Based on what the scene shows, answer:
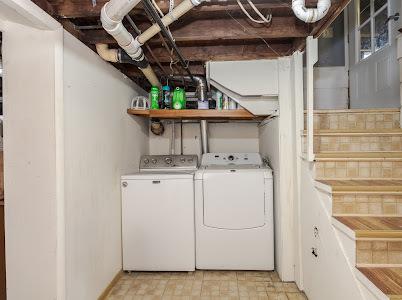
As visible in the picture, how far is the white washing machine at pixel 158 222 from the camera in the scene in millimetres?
2545

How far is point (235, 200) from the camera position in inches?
100.0

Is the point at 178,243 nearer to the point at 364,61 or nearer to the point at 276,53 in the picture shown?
the point at 276,53

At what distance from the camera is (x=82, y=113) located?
Result: 6.03 ft

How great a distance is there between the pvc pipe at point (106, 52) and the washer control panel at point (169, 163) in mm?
1329

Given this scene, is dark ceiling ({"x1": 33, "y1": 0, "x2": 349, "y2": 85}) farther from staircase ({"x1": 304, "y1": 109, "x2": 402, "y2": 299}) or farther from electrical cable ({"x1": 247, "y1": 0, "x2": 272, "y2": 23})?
staircase ({"x1": 304, "y1": 109, "x2": 402, "y2": 299})

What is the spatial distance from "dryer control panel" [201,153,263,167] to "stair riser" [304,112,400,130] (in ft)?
2.91

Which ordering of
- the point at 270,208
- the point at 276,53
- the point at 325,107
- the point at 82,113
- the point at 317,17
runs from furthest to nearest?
the point at 325,107
the point at 270,208
the point at 276,53
the point at 82,113
the point at 317,17

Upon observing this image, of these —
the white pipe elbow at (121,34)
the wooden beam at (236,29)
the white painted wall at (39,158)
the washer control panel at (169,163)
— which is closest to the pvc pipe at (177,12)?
the white pipe elbow at (121,34)

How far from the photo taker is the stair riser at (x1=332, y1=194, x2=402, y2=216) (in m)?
1.60

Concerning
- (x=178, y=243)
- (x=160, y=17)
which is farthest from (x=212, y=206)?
(x=160, y=17)

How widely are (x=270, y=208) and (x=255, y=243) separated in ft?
1.22

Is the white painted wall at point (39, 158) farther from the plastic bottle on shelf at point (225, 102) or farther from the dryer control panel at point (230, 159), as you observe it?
the dryer control panel at point (230, 159)

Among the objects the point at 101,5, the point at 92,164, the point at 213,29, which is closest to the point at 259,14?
the point at 213,29

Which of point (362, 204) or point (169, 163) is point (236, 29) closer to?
point (362, 204)
